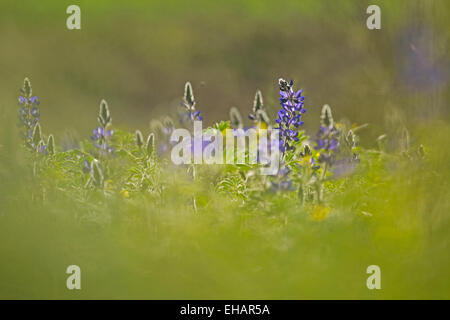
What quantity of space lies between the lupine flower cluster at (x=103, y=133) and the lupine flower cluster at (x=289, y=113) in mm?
641

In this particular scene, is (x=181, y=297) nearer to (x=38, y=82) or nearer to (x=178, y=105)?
(x=178, y=105)

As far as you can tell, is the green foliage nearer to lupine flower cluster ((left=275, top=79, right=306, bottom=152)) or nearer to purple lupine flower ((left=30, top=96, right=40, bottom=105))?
lupine flower cluster ((left=275, top=79, right=306, bottom=152))

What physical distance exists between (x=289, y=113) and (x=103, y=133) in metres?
0.71

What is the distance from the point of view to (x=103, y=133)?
226 cm

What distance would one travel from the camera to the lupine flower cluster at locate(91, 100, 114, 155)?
2207mm

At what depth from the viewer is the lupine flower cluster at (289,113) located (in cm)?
216

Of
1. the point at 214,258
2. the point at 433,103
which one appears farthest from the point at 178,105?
the point at 433,103

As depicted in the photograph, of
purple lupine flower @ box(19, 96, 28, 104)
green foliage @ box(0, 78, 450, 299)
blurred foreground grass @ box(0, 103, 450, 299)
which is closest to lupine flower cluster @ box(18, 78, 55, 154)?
purple lupine flower @ box(19, 96, 28, 104)

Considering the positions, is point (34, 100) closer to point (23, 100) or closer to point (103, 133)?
point (23, 100)

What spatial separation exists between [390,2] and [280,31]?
465mm

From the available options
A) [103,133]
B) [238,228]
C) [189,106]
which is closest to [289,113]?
[189,106]

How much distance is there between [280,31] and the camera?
8.16ft

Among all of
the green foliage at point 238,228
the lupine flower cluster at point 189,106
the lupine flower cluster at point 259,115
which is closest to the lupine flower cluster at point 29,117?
the green foliage at point 238,228

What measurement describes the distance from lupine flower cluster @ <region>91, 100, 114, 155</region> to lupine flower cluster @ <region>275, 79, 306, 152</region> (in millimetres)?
641
